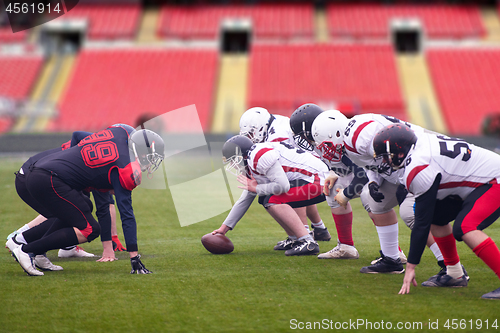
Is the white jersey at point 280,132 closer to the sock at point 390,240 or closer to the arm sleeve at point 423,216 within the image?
the sock at point 390,240

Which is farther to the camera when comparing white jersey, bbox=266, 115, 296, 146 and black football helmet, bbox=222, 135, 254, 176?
white jersey, bbox=266, 115, 296, 146

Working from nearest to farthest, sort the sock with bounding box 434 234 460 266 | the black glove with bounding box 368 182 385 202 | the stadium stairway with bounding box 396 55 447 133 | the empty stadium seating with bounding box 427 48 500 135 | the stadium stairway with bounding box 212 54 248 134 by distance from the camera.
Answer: the sock with bounding box 434 234 460 266
the black glove with bounding box 368 182 385 202
the empty stadium seating with bounding box 427 48 500 135
the stadium stairway with bounding box 396 55 447 133
the stadium stairway with bounding box 212 54 248 134

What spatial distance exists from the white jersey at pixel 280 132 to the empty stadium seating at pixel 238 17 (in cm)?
2037

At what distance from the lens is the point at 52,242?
469 cm

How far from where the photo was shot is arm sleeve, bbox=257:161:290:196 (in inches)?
212

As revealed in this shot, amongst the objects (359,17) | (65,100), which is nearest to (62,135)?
(65,100)

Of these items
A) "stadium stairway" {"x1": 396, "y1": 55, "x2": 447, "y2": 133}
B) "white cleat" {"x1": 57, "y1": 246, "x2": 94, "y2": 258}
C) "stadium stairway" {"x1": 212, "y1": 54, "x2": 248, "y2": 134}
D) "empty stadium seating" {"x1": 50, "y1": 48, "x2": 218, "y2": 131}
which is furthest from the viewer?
"empty stadium seating" {"x1": 50, "y1": 48, "x2": 218, "y2": 131}

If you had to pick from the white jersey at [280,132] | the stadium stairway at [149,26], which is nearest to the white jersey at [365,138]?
the white jersey at [280,132]

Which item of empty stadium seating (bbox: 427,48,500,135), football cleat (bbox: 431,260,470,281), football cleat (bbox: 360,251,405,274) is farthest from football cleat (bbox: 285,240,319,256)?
empty stadium seating (bbox: 427,48,500,135)

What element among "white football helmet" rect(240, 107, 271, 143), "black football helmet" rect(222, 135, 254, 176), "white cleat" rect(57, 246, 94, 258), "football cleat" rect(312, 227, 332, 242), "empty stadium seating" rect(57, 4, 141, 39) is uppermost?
"empty stadium seating" rect(57, 4, 141, 39)

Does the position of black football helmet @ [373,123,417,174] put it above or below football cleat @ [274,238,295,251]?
above

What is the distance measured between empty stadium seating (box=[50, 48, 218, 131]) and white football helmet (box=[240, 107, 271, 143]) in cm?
1472

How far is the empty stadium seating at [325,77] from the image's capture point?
2203cm

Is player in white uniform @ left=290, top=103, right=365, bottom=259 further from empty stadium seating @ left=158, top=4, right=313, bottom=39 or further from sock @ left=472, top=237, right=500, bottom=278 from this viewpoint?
empty stadium seating @ left=158, top=4, right=313, bottom=39
